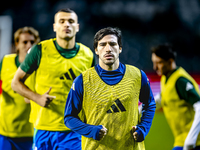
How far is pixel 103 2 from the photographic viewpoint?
5.85 m

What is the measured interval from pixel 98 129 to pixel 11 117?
1637 mm

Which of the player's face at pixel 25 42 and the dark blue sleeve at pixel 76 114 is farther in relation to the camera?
the player's face at pixel 25 42

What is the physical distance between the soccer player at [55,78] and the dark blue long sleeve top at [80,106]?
52 centimetres

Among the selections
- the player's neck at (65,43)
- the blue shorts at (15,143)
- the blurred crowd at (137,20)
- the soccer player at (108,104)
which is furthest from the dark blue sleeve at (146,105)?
the blurred crowd at (137,20)

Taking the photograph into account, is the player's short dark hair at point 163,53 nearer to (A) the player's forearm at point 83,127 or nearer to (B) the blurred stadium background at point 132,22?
(A) the player's forearm at point 83,127

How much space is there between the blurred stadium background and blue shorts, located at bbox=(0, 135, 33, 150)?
2307 mm

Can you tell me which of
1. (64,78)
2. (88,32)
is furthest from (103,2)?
(64,78)

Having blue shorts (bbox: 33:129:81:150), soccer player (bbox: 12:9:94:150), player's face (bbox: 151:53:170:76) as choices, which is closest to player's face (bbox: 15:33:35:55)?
soccer player (bbox: 12:9:94:150)

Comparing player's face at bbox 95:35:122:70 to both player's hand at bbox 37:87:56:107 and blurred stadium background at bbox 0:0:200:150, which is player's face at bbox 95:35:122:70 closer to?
player's hand at bbox 37:87:56:107

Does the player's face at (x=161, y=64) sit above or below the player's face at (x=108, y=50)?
below

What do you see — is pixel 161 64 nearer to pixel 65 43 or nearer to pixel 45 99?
pixel 65 43

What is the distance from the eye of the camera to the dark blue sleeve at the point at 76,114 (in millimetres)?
1436

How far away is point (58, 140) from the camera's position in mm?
2043

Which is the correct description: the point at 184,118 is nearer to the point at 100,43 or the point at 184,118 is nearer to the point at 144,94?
the point at 144,94
